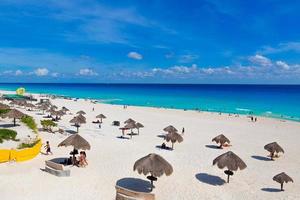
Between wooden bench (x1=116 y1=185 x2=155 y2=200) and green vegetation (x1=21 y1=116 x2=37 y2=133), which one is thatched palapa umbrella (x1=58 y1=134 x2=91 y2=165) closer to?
wooden bench (x1=116 y1=185 x2=155 y2=200)

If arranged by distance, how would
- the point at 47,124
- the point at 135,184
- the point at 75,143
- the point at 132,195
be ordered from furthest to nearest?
1. the point at 47,124
2. the point at 75,143
3. the point at 135,184
4. the point at 132,195

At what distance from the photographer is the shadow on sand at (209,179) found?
1646cm

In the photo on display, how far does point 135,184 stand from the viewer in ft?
50.9

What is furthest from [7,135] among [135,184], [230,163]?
[230,163]

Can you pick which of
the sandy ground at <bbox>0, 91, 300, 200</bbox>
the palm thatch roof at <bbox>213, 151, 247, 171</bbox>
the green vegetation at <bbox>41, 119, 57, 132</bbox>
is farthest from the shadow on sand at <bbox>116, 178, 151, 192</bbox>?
the green vegetation at <bbox>41, 119, 57, 132</bbox>

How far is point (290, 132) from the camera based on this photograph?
3619 centimetres

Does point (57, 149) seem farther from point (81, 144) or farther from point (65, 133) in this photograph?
point (65, 133)

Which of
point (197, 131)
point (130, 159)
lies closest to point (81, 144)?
point (130, 159)

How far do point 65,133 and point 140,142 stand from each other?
6.85 m

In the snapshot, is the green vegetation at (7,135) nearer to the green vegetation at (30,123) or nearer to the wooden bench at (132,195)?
the green vegetation at (30,123)

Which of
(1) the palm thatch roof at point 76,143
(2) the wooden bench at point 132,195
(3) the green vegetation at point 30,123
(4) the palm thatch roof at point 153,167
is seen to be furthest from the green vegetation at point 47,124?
(2) the wooden bench at point 132,195

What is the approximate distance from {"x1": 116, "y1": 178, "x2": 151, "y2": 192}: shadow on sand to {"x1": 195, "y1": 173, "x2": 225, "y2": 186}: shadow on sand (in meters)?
3.17

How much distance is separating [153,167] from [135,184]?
75.7 inches

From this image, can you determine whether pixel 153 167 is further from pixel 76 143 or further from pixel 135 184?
pixel 76 143
